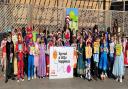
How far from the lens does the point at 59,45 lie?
43.7 ft

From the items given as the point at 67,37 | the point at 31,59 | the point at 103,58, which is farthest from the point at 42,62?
the point at 103,58

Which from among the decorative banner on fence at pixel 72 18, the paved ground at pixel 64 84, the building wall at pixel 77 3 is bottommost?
the paved ground at pixel 64 84

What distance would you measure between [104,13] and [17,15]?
4873mm

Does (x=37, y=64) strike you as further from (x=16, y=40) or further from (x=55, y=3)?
(x=55, y=3)

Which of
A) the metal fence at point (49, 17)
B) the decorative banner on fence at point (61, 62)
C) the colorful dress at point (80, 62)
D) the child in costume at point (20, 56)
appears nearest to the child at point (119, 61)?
the colorful dress at point (80, 62)

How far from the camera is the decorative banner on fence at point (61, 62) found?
42.7 ft

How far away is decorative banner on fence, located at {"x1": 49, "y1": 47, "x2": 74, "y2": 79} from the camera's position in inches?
512

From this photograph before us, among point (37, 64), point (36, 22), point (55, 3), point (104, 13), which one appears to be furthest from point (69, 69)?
point (55, 3)

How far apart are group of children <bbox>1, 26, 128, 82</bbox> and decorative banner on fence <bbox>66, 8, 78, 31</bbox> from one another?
209 centimetres

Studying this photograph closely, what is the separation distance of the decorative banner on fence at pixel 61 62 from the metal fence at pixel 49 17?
3.01m

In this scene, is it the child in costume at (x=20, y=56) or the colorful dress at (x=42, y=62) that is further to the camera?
the colorful dress at (x=42, y=62)

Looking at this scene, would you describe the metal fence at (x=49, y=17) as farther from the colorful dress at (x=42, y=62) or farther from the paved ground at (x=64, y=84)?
the paved ground at (x=64, y=84)

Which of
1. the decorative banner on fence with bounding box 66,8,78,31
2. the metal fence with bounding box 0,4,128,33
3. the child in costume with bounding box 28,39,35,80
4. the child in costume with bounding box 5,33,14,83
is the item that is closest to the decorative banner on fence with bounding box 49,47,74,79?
the child in costume with bounding box 28,39,35,80

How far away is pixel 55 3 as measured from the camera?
21594 millimetres
